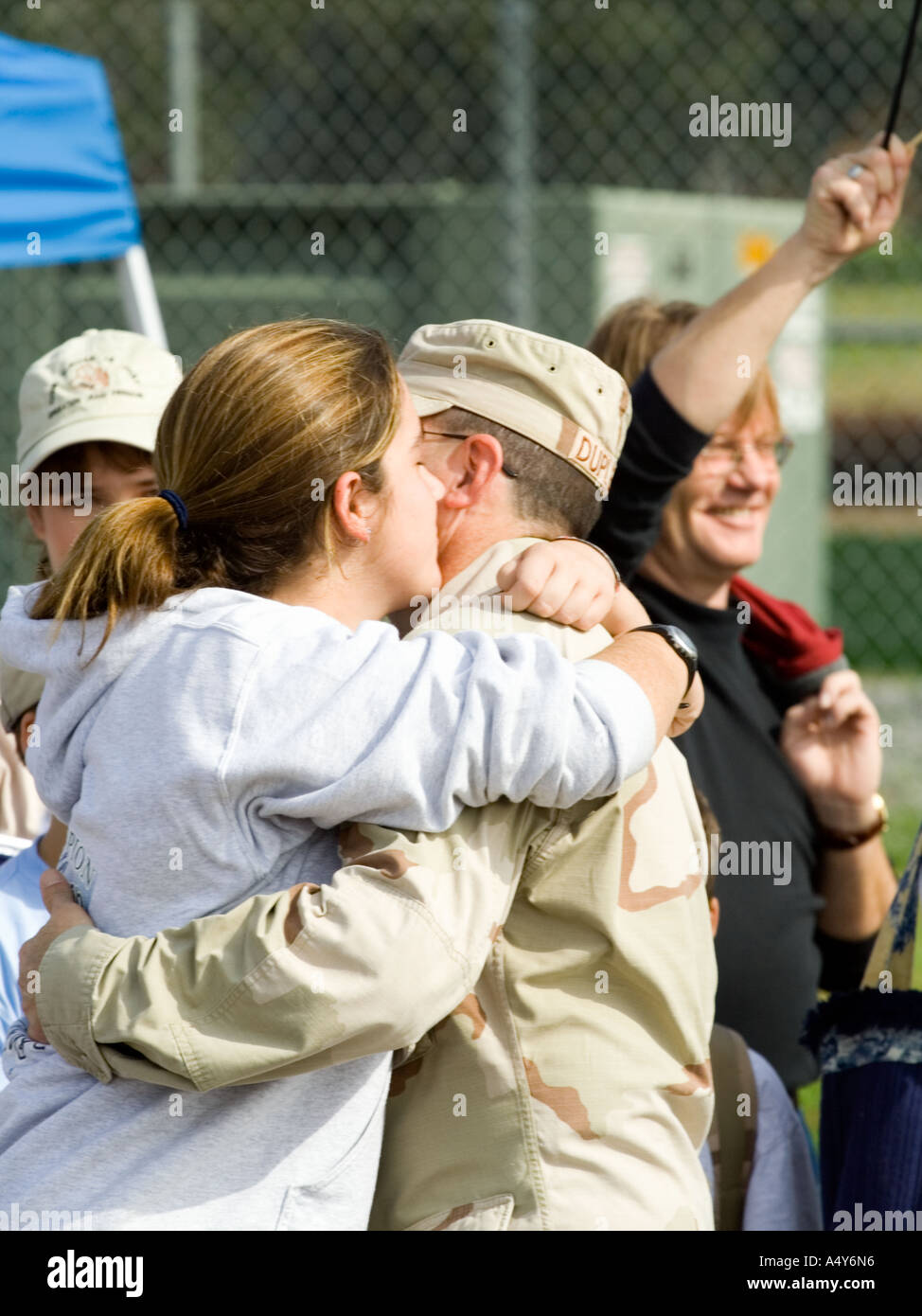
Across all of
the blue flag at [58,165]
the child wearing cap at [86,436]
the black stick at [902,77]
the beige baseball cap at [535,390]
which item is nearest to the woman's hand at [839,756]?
the black stick at [902,77]

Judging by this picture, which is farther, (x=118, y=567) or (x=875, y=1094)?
(x=875, y=1094)

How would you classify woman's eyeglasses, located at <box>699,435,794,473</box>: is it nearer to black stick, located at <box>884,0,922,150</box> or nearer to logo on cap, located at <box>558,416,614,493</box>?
black stick, located at <box>884,0,922,150</box>

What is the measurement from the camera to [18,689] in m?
2.37

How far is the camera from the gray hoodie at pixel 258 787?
145 centimetres

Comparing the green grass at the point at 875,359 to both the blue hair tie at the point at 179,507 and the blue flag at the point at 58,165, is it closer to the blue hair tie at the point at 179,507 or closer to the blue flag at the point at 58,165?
the blue flag at the point at 58,165

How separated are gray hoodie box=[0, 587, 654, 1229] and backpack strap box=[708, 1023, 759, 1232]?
34.4 inches

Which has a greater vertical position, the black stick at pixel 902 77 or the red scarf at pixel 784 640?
the black stick at pixel 902 77

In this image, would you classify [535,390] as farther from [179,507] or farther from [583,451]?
[179,507]

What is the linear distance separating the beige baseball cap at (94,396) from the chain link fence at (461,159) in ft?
3.11

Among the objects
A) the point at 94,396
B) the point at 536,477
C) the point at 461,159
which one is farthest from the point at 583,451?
the point at 461,159

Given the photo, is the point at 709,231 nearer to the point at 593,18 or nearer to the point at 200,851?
the point at 593,18

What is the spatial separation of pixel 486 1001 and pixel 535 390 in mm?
746

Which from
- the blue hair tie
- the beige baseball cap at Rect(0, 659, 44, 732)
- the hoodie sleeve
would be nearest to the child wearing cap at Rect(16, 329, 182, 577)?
the beige baseball cap at Rect(0, 659, 44, 732)
